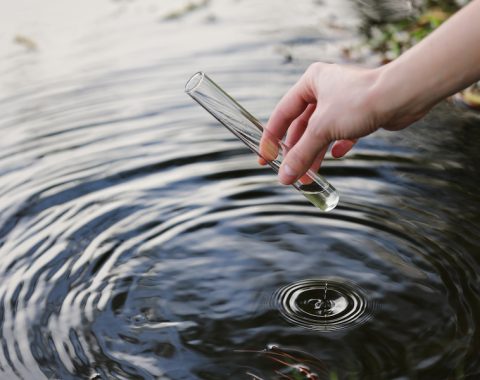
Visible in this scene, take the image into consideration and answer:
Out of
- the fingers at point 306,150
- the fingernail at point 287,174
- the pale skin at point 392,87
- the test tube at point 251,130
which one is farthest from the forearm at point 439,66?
the test tube at point 251,130

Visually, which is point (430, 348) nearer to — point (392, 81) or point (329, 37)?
point (392, 81)

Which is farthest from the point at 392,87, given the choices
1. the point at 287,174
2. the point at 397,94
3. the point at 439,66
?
the point at 287,174

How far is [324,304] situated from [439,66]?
1.14 metres

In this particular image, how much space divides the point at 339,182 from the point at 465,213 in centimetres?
69

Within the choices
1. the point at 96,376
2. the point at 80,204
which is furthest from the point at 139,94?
the point at 96,376

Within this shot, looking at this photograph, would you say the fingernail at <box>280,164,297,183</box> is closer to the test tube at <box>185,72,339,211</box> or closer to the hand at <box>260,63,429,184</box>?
the hand at <box>260,63,429,184</box>

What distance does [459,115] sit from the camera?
15.0 feet

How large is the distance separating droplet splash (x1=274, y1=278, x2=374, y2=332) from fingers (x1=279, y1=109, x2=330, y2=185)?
684 millimetres

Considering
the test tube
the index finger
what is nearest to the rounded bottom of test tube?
the test tube

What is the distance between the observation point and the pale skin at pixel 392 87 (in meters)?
1.98

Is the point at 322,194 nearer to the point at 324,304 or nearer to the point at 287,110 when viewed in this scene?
the point at 287,110

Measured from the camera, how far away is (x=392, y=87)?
2055 mm

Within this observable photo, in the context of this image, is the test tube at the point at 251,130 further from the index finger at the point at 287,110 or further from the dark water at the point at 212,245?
the dark water at the point at 212,245

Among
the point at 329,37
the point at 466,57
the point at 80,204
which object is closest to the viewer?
the point at 466,57
